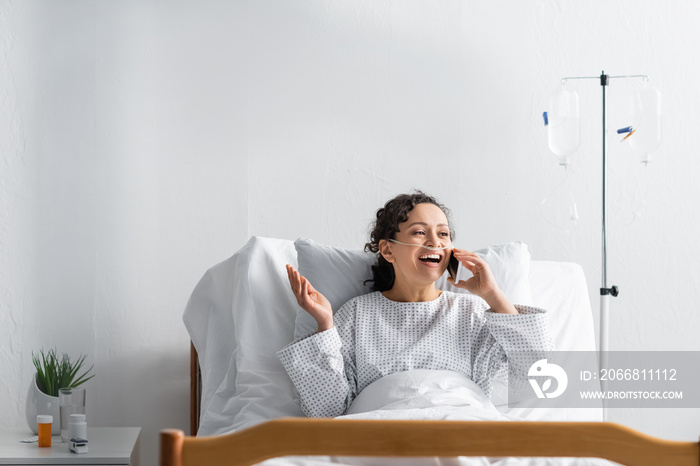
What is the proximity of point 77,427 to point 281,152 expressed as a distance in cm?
107

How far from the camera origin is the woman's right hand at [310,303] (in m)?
1.83

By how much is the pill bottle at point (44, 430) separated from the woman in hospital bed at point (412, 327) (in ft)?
2.23

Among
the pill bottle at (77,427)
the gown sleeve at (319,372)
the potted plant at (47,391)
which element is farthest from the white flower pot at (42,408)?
the gown sleeve at (319,372)

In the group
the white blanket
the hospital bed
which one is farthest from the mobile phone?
the white blanket

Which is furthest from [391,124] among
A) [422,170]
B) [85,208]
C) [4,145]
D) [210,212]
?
[4,145]

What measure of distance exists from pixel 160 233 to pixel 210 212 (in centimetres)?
17

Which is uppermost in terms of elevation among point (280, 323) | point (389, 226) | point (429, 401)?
point (389, 226)

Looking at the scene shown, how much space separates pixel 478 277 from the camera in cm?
188

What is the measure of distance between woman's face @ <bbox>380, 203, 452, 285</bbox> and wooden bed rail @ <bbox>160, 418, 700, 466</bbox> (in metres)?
0.95

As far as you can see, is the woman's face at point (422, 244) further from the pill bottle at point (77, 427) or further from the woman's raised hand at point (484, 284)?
the pill bottle at point (77, 427)

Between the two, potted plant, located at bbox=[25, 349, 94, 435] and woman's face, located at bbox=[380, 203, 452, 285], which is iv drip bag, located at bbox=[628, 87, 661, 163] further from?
potted plant, located at bbox=[25, 349, 94, 435]

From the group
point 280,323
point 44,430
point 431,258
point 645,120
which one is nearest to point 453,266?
point 431,258

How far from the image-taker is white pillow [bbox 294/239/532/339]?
6.81 feet

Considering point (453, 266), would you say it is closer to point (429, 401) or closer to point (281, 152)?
point (429, 401)
